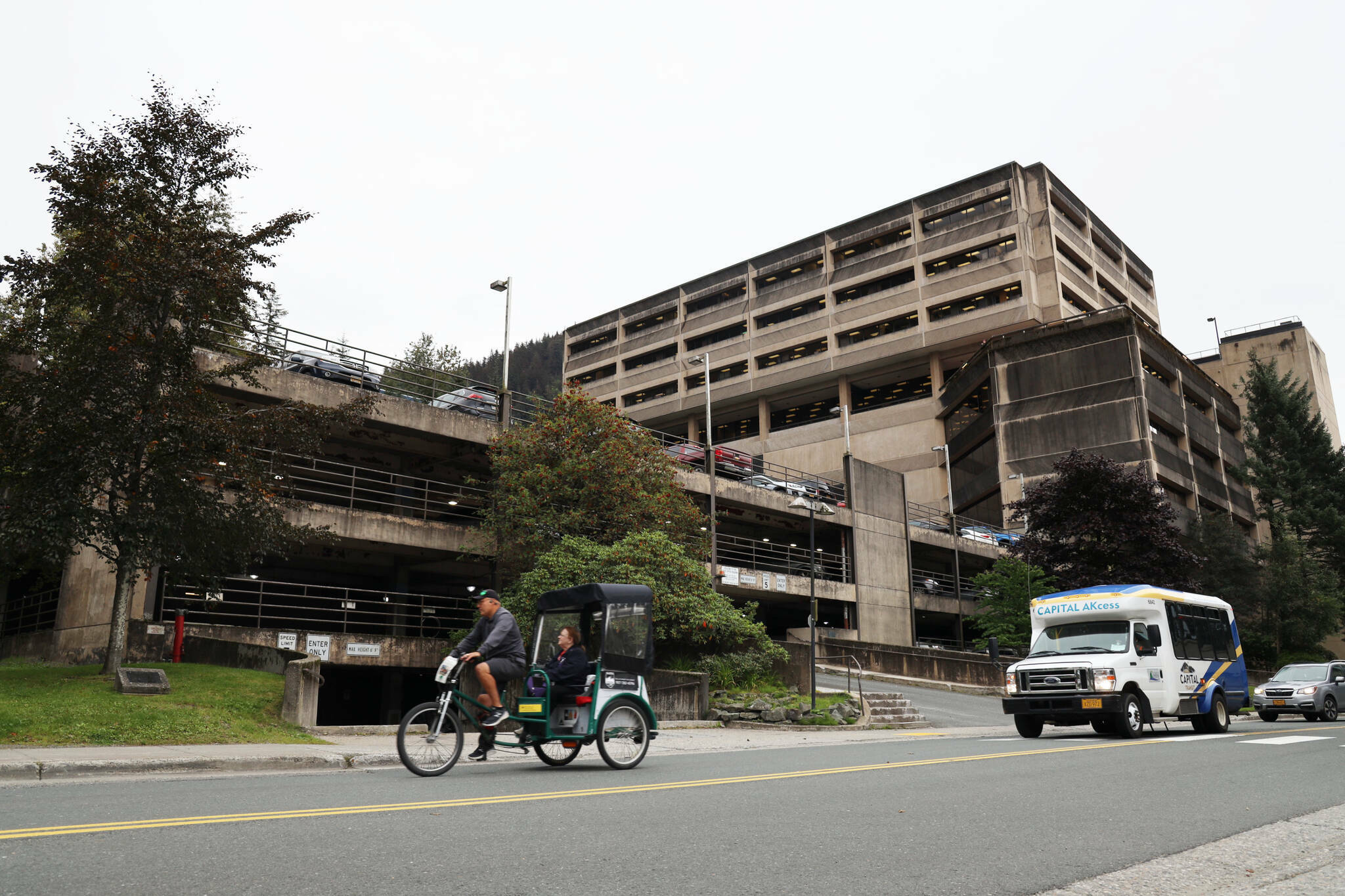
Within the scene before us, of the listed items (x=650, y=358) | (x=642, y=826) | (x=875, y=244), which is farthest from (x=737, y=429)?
(x=642, y=826)

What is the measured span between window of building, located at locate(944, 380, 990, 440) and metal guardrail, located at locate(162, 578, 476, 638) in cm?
4286

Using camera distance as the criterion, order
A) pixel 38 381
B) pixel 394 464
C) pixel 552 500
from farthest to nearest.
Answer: pixel 394 464 < pixel 552 500 < pixel 38 381

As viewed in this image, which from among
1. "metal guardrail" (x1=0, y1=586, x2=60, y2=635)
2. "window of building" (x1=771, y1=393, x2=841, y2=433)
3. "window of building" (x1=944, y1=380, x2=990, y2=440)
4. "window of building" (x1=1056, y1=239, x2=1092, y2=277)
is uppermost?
"window of building" (x1=1056, y1=239, x2=1092, y2=277)

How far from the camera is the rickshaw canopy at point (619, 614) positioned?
10211 mm

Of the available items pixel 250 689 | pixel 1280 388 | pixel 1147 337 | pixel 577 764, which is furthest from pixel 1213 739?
pixel 1280 388

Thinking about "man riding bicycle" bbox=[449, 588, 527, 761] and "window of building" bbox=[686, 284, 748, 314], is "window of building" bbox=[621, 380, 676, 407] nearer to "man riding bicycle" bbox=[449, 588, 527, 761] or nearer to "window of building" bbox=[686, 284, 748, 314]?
"window of building" bbox=[686, 284, 748, 314]

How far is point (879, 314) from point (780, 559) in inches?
1221

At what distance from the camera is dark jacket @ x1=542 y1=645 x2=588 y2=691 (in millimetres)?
9812

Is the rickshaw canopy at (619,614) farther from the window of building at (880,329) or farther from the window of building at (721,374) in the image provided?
the window of building at (721,374)

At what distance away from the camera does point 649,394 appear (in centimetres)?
8750

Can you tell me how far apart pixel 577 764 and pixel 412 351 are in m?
51.0

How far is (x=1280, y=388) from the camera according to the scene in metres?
64.9

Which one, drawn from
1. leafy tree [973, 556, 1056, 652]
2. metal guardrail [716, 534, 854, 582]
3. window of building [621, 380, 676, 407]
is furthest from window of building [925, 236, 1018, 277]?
leafy tree [973, 556, 1056, 652]

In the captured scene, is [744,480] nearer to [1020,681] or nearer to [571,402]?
[571,402]
